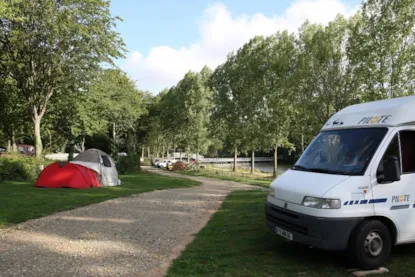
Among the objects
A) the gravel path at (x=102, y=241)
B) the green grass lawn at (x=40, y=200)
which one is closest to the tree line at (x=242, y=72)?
the green grass lawn at (x=40, y=200)

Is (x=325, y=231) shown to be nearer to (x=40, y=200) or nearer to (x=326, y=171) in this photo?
(x=326, y=171)

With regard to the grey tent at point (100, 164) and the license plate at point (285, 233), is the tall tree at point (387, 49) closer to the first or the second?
the grey tent at point (100, 164)

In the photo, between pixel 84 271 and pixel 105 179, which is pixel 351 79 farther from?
pixel 84 271

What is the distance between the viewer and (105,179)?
Answer: 17.4 metres

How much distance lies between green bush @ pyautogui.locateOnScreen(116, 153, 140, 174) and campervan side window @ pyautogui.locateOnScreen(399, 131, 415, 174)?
2464cm

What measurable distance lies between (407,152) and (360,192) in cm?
119

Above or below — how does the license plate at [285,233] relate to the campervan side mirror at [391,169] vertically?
below

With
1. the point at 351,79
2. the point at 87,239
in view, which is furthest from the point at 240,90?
the point at 87,239

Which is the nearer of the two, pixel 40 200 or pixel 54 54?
pixel 40 200

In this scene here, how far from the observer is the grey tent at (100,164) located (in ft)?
55.8

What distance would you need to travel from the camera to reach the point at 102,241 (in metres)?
7.06

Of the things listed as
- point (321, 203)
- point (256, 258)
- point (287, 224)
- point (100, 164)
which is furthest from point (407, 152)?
point (100, 164)

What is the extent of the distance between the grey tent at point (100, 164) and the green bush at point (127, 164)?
10599mm

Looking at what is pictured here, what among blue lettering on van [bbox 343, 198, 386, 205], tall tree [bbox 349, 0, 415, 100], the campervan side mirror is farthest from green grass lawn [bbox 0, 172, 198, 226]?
tall tree [bbox 349, 0, 415, 100]
